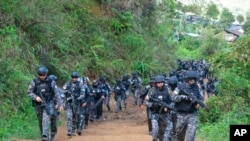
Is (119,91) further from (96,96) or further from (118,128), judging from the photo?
(118,128)

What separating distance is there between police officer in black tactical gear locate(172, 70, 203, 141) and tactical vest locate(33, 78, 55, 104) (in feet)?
9.44

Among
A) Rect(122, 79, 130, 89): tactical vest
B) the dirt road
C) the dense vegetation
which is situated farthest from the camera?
Rect(122, 79, 130, 89): tactical vest

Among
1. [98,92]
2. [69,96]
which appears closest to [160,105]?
[69,96]

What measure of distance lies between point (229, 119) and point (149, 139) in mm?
4067

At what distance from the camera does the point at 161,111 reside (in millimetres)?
11031

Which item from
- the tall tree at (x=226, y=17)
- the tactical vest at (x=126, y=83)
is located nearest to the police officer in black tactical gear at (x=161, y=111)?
the tactical vest at (x=126, y=83)

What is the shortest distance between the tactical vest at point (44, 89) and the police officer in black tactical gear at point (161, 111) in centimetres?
231

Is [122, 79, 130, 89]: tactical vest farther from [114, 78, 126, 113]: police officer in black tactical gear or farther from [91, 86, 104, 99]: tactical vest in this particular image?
[91, 86, 104, 99]: tactical vest

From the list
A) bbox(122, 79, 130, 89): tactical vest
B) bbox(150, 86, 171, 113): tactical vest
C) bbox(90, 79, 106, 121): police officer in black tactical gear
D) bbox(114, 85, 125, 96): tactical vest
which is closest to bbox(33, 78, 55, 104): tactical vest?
bbox(150, 86, 171, 113): tactical vest

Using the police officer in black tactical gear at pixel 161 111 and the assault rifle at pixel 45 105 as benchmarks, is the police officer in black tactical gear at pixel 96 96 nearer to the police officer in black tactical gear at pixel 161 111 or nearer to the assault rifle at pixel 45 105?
the assault rifle at pixel 45 105

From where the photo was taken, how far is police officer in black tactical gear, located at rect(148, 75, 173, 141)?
10.9 meters

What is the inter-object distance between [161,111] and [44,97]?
270 centimetres

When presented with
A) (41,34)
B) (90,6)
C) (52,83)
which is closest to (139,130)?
(52,83)

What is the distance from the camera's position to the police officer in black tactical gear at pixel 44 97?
11.0 meters
